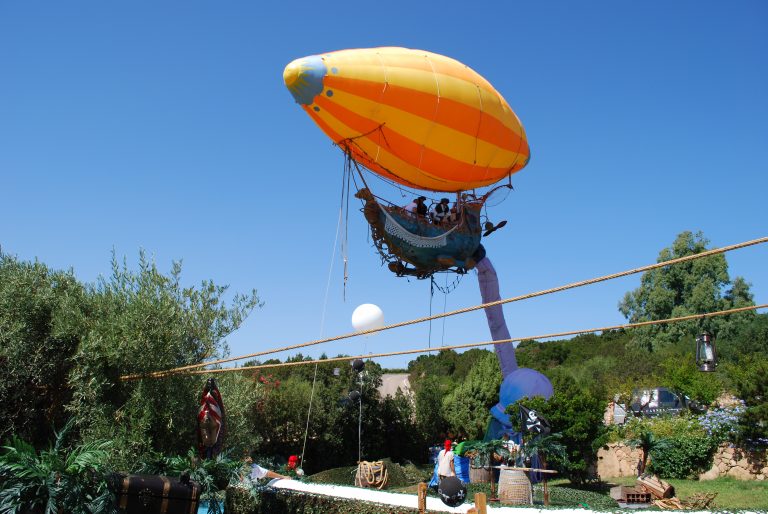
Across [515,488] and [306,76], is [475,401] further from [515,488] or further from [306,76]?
[306,76]

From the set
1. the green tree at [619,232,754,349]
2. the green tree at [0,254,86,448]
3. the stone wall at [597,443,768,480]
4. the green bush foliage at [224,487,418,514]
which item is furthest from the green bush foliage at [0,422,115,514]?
the green tree at [619,232,754,349]

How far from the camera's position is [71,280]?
1219 centimetres

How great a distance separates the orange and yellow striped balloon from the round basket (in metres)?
6.71

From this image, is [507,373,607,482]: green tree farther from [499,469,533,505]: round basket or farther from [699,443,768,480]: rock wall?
[499,469,533,505]: round basket

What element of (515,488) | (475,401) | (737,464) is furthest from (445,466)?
(475,401)

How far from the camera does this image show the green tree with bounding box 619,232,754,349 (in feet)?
137

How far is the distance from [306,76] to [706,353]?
8.51 meters

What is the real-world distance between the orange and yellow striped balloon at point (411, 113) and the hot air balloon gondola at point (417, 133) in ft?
0.07

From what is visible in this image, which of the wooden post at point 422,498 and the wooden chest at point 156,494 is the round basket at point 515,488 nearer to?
the wooden post at point 422,498

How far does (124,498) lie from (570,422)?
14.2 m

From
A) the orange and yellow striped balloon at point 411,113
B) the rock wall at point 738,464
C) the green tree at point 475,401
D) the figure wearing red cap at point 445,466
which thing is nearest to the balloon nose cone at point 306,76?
the orange and yellow striped balloon at point 411,113

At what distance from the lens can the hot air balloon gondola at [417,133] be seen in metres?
13.3

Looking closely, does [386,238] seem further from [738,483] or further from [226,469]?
[738,483]

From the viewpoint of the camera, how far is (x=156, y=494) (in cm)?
901
